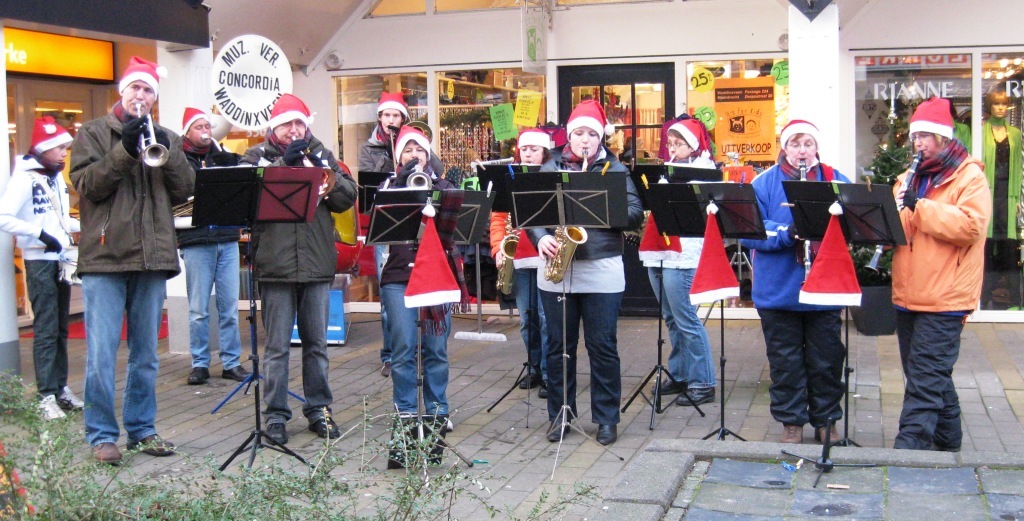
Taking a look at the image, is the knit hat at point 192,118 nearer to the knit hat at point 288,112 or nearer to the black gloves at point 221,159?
the black gloves at point 221,159

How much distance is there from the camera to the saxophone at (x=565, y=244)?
242 inches

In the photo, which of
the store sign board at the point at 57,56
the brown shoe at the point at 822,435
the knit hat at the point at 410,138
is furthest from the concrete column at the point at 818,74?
Answer: the store sign board at the point at 57,56

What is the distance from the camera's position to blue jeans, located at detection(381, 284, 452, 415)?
6082mm

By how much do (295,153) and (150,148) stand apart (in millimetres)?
806

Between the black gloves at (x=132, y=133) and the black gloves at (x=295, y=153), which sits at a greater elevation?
the black gloves at (x=132, y=133)

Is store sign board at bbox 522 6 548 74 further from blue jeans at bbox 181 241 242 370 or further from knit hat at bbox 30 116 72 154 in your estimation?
knit hat at bbox 30 116 72 154

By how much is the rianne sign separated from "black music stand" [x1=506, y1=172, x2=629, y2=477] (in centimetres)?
305

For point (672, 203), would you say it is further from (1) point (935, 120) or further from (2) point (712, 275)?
(1) point (935, 120)

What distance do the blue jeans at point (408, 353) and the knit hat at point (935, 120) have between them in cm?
268

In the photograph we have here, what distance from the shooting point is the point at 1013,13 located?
9820 millimetres

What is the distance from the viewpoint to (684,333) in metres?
7.35

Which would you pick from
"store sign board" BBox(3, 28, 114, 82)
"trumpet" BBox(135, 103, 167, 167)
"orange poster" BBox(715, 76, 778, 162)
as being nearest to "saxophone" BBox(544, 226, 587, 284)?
"trumpet" BBox(135, 103, 167, 167)

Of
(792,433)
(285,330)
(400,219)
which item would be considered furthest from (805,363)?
(285,330)

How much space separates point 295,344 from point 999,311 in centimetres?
646
